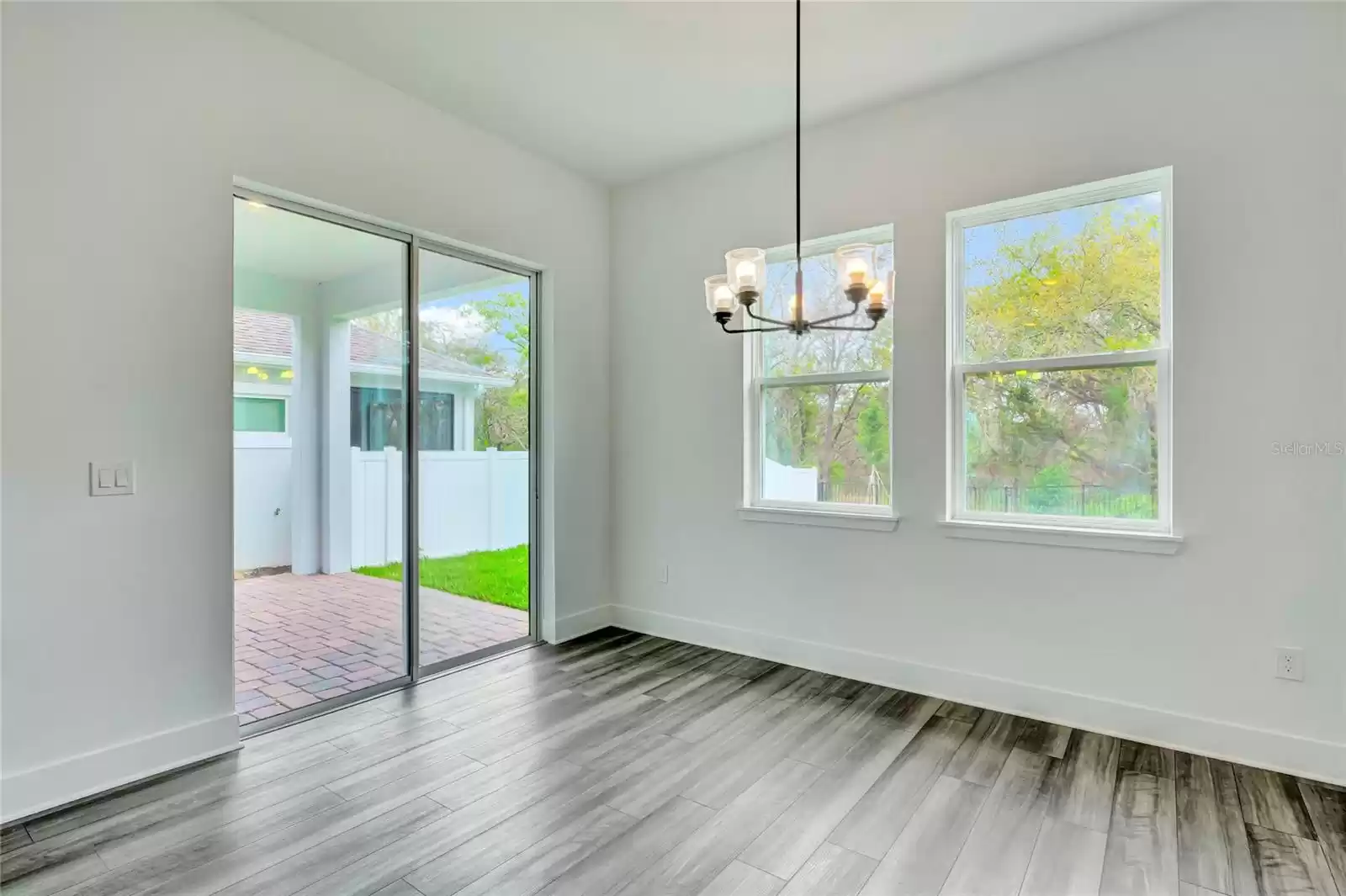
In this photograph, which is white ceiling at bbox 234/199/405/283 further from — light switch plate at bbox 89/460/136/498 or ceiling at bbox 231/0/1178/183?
light switch plate at bbox 89/460/136/498

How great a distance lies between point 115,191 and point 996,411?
3.69 m

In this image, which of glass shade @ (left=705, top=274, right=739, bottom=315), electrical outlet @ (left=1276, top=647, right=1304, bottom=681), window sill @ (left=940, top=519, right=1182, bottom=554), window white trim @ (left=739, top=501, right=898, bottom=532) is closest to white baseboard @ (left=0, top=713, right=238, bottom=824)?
glass shade @ (left=705, top=274, right=739, bottom=315)

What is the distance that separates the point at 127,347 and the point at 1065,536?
380 centimetres

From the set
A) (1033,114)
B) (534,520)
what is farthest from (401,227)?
(1033,114)

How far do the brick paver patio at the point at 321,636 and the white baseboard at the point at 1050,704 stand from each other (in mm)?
1489

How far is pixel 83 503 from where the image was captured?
7.52ft

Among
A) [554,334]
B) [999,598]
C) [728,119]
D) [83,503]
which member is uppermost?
[728,119]

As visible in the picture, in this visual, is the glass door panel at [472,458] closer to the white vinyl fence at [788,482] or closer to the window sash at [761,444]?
the window sash at [761,444]

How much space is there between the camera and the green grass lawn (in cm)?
350

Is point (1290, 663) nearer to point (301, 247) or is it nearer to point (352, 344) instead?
point (352, 344)

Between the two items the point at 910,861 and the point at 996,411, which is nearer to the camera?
the point at 910,861

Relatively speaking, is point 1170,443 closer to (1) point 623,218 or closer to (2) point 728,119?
(2) point 728,119

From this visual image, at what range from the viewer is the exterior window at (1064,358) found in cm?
277

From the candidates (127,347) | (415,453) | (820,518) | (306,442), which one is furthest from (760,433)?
(127,347)
